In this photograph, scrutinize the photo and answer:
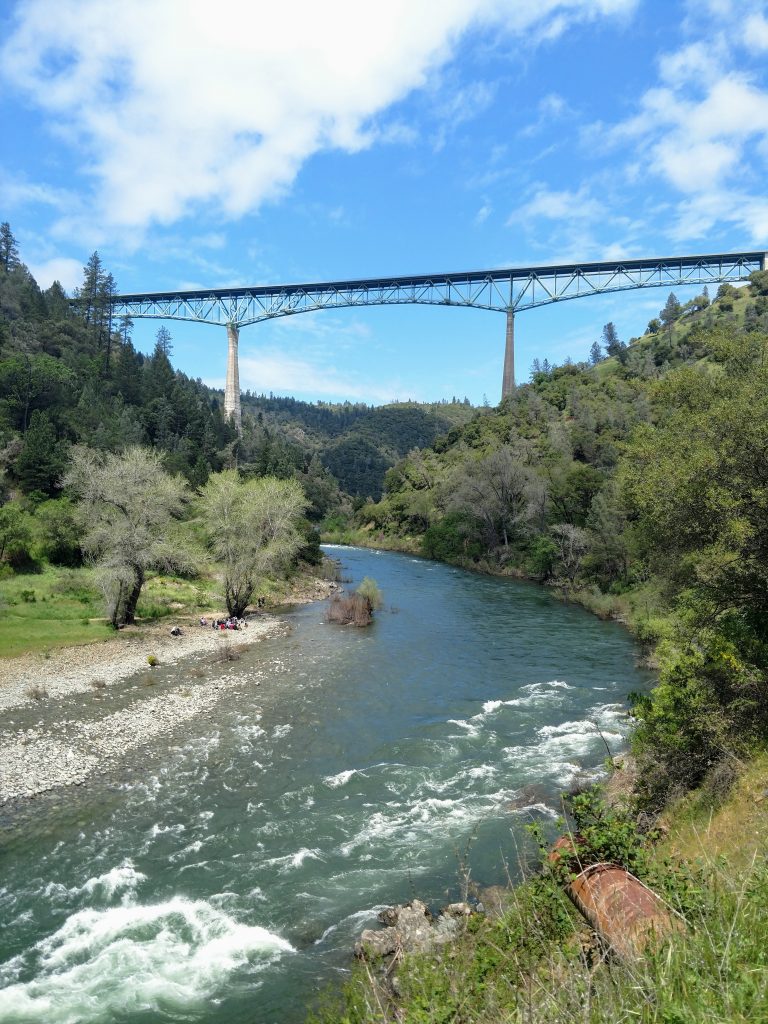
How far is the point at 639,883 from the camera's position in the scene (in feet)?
17.6

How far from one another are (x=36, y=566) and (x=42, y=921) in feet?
101

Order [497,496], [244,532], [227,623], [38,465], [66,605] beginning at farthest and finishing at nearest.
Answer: [497,496], [38,465], [244,532], [66,605], [227,623]

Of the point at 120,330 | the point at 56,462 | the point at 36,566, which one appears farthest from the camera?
the point at 120,330

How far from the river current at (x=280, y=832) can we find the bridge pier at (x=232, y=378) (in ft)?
224

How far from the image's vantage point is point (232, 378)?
8625 centimetres

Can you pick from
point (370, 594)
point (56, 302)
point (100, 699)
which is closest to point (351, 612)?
point (370, 594)

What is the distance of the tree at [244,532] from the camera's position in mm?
31609

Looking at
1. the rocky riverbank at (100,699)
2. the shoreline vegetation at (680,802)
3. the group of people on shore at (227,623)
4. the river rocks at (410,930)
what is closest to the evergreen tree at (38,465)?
the group of people on shore at (227,623)

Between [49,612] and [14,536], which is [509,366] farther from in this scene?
[49,612]

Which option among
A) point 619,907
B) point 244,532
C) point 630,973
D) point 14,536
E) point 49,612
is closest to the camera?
point 630,973

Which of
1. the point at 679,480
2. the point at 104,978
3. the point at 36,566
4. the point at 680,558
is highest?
the point at 679,480

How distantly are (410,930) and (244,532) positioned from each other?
2464 centimetres

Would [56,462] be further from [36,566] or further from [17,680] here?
[17,680]

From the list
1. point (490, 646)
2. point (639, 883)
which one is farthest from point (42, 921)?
point (490, 646)
